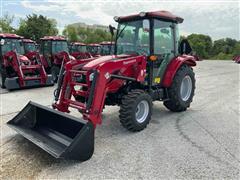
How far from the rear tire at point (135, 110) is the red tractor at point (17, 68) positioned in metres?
6.39

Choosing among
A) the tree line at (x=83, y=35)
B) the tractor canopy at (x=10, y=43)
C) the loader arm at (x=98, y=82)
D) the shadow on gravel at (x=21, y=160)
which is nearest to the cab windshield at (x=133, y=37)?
the loader arm at (x=98, y=82)

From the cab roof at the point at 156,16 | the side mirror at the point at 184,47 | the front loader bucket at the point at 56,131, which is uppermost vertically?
the cab roof at the point at 156,16

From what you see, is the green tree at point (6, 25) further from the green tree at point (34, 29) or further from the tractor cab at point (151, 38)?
the tractor cab at point (151, 38)

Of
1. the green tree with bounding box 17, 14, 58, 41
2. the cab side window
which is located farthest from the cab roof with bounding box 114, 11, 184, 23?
the green tree with bounding box 17, 14, 58, 41

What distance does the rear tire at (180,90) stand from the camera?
591cm

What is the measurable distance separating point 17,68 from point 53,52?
2.79m

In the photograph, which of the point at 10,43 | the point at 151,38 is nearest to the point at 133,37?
the point at 151,38

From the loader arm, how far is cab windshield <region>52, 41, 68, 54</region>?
8.03 m

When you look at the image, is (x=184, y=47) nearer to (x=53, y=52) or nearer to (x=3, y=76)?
(x=3, y=76)

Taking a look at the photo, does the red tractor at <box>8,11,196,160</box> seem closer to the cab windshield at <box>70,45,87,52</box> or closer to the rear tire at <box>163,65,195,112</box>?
the rear tire at <box>163,65,195,112</box>

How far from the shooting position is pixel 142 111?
5020 mm

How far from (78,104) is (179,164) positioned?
1.97 m

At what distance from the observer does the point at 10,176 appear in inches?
131

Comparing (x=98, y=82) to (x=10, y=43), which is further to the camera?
(x=10, y=43)
